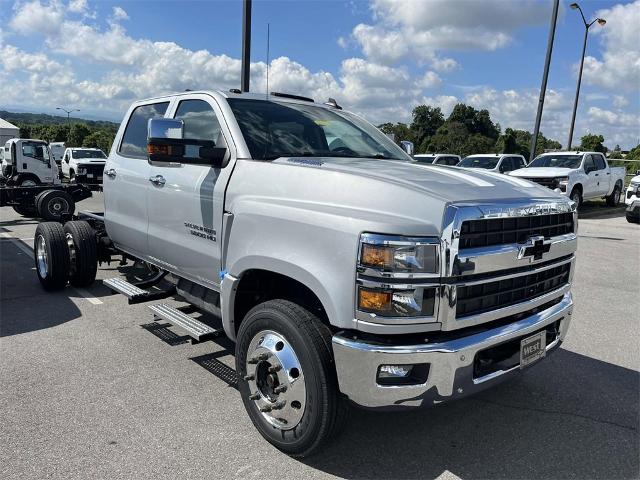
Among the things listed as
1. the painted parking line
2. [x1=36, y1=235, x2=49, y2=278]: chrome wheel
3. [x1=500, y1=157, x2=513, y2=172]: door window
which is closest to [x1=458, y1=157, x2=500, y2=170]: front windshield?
[x1=500, y1=157, x2=513, y2=172]: door window

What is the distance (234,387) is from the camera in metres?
3.93

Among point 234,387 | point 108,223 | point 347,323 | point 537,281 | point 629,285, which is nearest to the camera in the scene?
point 347,323

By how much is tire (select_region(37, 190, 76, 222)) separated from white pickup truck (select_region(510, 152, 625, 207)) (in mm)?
11926

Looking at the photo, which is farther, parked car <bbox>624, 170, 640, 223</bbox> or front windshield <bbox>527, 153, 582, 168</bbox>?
front windshield <bbox>527, 153, 582, 168</bbox>

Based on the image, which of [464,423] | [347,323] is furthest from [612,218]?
[347,323]

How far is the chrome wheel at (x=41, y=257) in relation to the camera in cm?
629

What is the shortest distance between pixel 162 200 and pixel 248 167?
1.24 metres

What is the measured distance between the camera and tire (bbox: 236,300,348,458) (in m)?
2.77

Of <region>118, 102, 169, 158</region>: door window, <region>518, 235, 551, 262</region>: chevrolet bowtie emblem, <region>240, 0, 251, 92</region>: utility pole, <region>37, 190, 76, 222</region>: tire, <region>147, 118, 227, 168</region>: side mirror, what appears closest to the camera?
<region>518, 235, 551, 262</region>: chevrolet bowtie emblem

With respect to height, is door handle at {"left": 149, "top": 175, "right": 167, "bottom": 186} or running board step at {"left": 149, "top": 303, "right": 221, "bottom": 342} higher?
door handle at {"left": 149, "top": 175, "right": 167, "bottom": 186}

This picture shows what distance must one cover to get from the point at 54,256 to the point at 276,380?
4.08 meters

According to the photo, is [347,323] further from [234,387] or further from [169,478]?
[234,387]

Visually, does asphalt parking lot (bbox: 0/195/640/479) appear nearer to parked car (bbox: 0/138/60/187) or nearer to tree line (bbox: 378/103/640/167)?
parked car (bbox: 0/138/60/187)

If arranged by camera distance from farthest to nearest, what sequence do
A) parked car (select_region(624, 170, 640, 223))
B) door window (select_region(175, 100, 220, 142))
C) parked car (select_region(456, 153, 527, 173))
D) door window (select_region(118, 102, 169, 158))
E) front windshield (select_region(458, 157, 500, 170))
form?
front windshield (select_region(458, 157, 500, 170)), parked car (select_region(456, 153, 527, 173)), parked car (select_region(624, 170, 640, 223)), door window (select_region(118, 102, 169, 158)), door window (select_region(175, 100, 220, 142))
